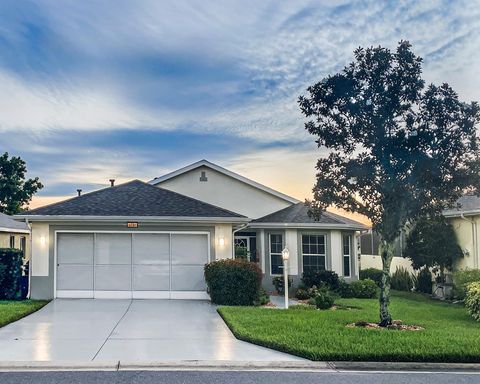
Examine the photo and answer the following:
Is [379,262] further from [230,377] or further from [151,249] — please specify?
[230,377]

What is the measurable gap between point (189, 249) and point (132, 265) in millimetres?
2038

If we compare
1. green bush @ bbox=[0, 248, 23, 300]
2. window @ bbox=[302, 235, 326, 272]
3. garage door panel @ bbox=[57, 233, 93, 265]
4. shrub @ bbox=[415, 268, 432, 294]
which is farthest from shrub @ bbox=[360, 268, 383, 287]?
green bush @ bbox=[0, 248, 23, 300]

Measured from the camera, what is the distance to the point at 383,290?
12219 mm

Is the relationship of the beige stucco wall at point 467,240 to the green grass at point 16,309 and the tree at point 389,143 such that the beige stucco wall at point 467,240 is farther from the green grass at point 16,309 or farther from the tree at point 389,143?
the green grass at point 16,309

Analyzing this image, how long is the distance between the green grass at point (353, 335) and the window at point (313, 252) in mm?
6163

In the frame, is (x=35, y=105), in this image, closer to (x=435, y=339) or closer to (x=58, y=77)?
(x=58, y=77)

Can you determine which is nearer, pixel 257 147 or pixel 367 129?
pixel 367 129

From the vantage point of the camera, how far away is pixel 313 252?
21.7 m

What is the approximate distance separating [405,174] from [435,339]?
3870 mm

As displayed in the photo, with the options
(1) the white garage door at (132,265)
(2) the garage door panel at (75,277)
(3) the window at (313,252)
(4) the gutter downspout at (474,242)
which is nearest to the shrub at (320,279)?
(3) the window at (313,252)

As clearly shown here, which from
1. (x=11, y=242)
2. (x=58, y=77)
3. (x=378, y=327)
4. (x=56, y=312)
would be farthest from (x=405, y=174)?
(x=11, y=242)

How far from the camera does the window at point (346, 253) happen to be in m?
21.9

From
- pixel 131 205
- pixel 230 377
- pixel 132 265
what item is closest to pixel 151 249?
pixel 132 265

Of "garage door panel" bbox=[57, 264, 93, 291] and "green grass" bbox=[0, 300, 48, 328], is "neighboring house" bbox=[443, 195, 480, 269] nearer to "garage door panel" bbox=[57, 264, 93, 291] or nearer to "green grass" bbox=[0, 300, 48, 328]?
"garage door panel" bbox=[57, 264, 93, 291]
